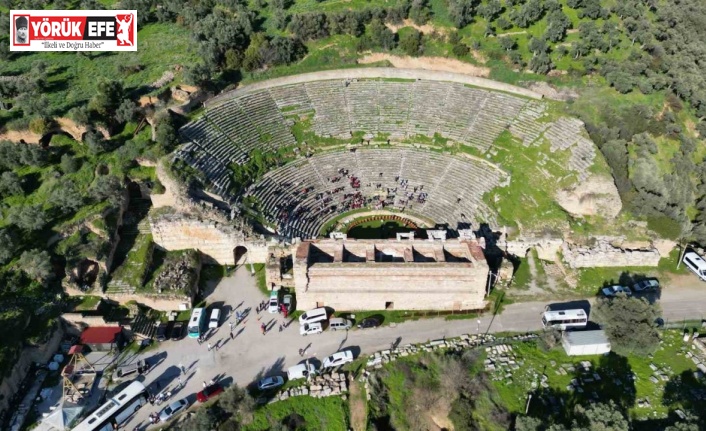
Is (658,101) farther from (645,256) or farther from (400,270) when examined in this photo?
(400,270)

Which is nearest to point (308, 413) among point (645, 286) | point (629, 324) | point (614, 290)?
point (629, 324)

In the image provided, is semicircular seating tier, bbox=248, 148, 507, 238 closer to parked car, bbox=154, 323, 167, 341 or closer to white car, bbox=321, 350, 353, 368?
parked car, bbox=154, 323, 167, 341

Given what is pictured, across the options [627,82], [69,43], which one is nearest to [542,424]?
[627,82]

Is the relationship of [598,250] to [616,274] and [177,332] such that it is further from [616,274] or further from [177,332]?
[177,332]

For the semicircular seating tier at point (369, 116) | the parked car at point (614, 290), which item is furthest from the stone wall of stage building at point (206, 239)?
the parked car at point (614, 290)

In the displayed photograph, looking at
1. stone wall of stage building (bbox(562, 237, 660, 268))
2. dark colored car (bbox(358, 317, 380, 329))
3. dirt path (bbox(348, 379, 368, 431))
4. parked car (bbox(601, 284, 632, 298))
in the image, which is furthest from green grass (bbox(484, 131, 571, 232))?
dirt path (bbox(348, 379, 368, 431))

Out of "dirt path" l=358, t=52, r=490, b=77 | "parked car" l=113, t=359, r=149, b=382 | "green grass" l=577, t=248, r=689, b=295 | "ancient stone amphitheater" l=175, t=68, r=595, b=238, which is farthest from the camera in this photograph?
"dirt path" l=358, t=52, r=490, b=77
